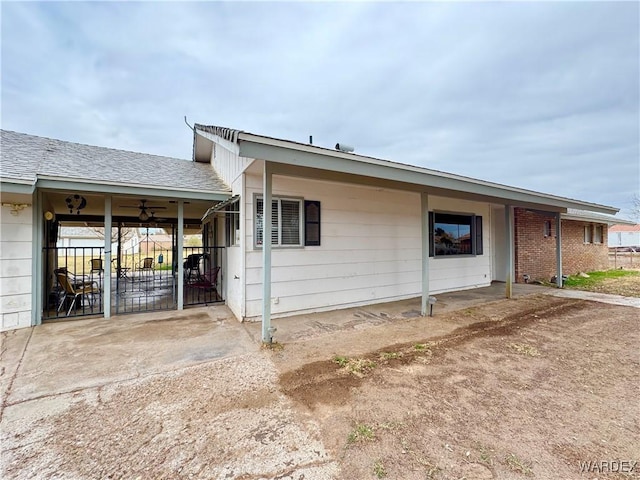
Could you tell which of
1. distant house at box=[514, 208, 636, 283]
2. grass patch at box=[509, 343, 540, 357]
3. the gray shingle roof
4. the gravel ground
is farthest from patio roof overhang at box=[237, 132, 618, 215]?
distant house at box=[514, 208, 636, 283]

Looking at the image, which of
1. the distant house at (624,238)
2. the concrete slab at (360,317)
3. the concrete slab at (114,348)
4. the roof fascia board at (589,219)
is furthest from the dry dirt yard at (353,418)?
the distant house at (624,238)

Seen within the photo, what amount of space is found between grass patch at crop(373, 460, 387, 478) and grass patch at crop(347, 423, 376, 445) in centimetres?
22

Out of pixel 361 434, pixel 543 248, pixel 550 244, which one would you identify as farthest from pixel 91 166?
pixel 550 244

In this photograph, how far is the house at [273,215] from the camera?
4.29 m

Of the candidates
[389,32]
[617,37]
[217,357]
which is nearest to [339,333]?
[217,357]

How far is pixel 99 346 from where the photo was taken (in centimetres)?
390

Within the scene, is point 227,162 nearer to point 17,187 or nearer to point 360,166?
point 17,187

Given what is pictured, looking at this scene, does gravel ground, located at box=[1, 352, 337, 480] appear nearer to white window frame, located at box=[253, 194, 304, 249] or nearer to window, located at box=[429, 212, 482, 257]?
white window frame, located at box=[253, 194, 304, 249]

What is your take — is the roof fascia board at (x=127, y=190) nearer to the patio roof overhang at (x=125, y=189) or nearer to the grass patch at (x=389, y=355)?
the patio roof overhang at (x=125, y=189)

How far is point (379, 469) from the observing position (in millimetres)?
1759

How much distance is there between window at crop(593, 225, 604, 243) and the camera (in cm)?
1327

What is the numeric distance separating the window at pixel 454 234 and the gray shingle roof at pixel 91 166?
18.0 feet

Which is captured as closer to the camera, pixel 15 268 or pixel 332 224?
pixel 15 268

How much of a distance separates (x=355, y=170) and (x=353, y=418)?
300 centimetres
